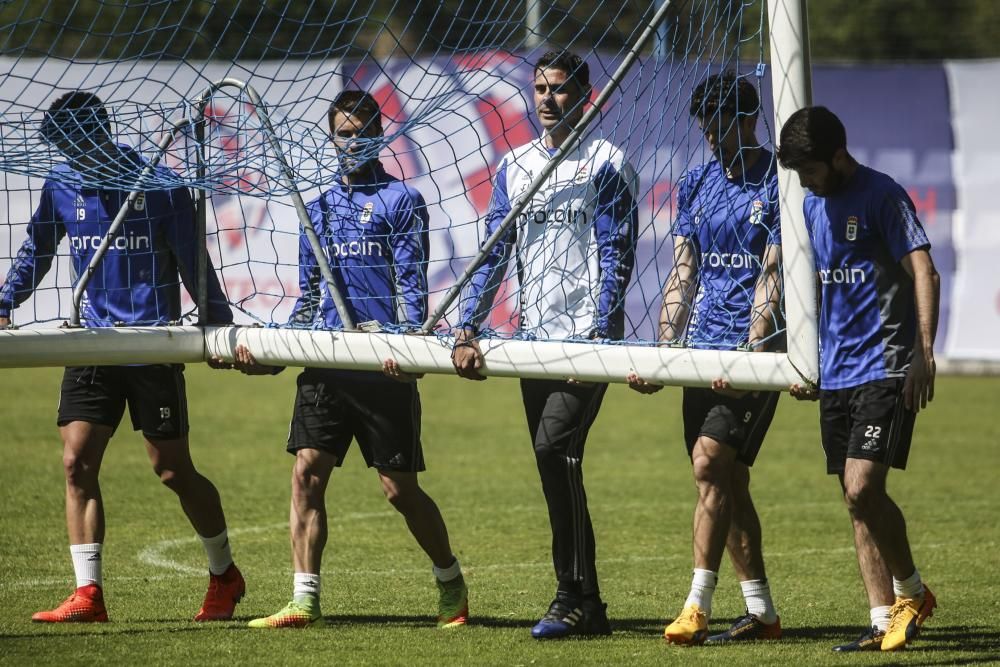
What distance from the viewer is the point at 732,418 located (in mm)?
5887

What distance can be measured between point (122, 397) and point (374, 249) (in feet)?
4.17

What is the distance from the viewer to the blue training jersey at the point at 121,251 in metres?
6.50

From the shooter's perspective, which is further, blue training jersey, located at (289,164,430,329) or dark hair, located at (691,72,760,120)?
blue training jersey, located at (289,164,430,329)

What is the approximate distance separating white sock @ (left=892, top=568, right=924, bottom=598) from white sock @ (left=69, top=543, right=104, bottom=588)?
318cm

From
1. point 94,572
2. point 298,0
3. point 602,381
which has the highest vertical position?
point 298,0

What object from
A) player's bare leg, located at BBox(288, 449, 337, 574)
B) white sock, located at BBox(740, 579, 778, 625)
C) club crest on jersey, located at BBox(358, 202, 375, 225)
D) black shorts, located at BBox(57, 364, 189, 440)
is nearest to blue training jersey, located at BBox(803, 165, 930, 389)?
white sock, located at BBox(740, 579, 778, 625)

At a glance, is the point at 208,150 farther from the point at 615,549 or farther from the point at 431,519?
the point at 615,549

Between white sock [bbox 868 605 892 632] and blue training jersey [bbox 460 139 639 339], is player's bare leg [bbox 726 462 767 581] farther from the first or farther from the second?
blue training jersey [bbox 460 139 639 339]

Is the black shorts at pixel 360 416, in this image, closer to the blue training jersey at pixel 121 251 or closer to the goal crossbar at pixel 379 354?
the goal crossbar at pixel 379 354

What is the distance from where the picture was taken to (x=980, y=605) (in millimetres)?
6668

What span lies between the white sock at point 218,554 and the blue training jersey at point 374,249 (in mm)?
1006

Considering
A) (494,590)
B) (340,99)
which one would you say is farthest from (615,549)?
(340,99)

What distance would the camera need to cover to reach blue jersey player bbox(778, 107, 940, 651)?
17.7 ft

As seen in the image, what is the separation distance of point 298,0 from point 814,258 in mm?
4193
